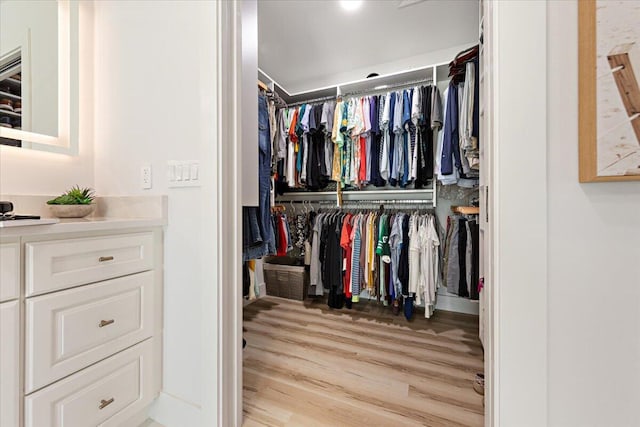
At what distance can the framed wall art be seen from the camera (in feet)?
1.92

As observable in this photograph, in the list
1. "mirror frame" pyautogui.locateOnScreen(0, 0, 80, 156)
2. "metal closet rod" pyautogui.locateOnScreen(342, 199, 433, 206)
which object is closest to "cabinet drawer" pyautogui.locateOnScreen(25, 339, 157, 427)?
"mirror frame" pyautogui.locateOnScreen(0, 0, 80, 156)

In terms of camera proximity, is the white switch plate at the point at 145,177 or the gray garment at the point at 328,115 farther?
the gray garment at the point at 328,115

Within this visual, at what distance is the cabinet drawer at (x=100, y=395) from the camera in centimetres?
79

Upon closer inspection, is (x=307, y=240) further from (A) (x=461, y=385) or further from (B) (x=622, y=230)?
(B) (x=622, y=230)

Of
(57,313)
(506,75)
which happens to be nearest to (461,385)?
(506,75)

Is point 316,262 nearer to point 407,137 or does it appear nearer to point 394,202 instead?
point 394,202

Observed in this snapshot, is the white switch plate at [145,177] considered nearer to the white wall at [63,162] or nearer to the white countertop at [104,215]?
the white countertop at [104,215]

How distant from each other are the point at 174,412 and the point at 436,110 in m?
2.53

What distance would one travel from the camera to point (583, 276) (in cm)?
64

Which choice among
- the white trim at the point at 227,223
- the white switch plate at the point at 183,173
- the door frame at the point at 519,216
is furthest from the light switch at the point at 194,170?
the door frame at the point at 519,216

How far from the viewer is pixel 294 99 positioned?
279 centimetres

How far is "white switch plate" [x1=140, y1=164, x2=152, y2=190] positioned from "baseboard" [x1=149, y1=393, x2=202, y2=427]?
960 mm

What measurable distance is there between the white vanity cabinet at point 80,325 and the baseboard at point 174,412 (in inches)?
2.0

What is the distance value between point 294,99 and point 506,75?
2.44 m
